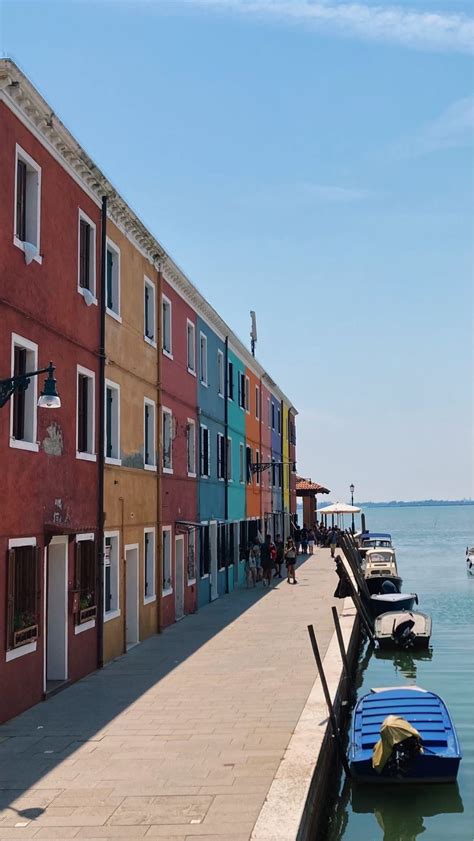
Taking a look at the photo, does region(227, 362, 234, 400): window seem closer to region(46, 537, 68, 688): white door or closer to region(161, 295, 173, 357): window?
region(161, 295, 173, 357): window

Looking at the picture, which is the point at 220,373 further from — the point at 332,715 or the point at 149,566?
the point at 332,715

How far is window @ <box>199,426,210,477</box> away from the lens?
1049 inches

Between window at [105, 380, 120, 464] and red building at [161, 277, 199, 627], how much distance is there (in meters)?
3.75

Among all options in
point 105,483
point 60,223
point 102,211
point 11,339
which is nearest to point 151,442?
point 105,483

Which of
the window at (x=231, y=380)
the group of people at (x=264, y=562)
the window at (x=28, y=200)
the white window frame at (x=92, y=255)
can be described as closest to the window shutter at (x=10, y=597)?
the window at (x=28, y=200)

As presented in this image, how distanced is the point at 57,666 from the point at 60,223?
7.46m

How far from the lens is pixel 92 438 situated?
16.1 m

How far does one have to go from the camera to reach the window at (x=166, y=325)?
71.9ft

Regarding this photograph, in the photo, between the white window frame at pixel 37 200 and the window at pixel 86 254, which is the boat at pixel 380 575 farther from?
the white window frame at pixel 37 200

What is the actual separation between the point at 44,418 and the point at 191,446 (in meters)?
11.7

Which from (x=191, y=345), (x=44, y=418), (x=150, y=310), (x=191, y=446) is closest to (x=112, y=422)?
(x=44, y=418)

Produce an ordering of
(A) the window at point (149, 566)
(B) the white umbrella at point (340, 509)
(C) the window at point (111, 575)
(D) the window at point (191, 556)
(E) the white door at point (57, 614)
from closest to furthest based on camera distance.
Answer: (E) the white door at point (57, 614) < (C) the window at point (111, 575) < (A) the window at point (149, 566) < (D) the window at point (191, 556) < (B) the white umbrella at point (340, 509)

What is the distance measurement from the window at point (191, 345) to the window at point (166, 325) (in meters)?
2.28

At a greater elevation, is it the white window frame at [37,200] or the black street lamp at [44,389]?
the white window frame at [37,200]
